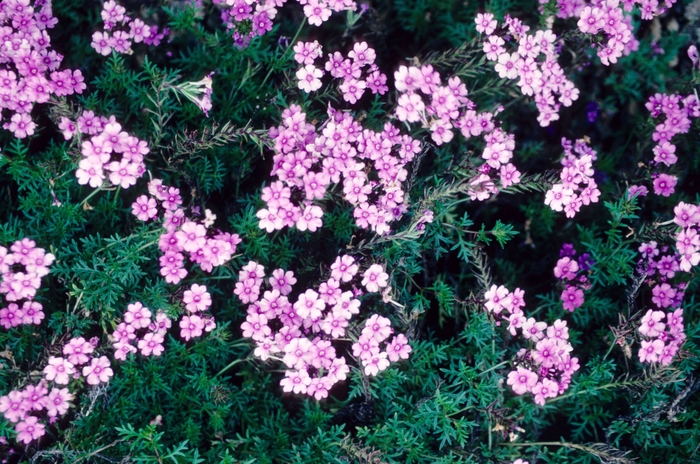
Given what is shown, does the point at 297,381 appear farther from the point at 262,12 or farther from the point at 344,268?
the point at 262,12

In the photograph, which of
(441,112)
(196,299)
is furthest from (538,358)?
(196,299)

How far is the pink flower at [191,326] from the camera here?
3.50 metres

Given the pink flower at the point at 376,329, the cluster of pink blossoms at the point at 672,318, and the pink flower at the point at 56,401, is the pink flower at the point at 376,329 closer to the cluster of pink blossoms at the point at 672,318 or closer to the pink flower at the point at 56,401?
the cluster of pink blossoms at the point at 672,318

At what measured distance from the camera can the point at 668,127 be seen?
14.1 ft

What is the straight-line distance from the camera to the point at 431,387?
A: 13.0 feet

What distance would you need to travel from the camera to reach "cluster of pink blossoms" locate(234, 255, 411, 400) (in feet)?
11.2

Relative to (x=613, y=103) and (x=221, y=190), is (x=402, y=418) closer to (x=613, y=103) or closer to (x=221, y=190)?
(x=221, y=190)

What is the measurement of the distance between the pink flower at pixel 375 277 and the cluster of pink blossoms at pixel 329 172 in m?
0.20

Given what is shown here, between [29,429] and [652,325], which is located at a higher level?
[652,325]

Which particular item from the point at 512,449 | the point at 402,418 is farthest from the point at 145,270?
the point at 512,449

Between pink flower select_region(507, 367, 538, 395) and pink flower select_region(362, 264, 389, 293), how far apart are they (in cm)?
91

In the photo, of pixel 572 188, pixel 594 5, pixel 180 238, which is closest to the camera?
pixel 180 238

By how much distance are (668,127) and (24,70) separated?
4.02m

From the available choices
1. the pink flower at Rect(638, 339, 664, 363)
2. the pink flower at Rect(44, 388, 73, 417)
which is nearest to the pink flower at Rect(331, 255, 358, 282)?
the pink flower at Rect(44, 388, 73, 417)
